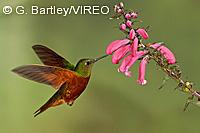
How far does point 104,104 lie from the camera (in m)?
1.44

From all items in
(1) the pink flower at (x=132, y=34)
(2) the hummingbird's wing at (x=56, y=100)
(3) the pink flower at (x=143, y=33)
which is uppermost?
(3) the pink flower at (x=143, y=33)

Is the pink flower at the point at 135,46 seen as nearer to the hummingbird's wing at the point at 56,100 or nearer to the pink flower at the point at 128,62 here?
the pink flower at the point at 128,62

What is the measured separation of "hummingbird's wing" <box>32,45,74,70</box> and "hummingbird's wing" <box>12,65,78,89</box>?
0.11ft

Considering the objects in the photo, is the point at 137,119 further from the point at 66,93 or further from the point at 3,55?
the point at 3,55

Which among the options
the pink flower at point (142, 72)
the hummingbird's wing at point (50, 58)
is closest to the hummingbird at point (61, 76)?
the hummingbird's wing at point (50, 58)

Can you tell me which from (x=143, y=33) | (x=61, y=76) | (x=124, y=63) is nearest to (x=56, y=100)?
(x=61, y=76)

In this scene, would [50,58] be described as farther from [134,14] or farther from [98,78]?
[134,14]

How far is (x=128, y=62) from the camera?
1366 millimetres

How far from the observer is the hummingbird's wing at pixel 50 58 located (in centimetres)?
140

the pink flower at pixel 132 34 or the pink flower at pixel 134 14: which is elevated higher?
the pink flower at pixel 134 14

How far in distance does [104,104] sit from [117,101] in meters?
0.05

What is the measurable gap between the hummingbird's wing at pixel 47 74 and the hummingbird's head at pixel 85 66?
0.10 ft

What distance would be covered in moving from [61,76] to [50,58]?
9 cm

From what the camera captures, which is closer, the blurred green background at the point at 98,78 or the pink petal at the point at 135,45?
the pink petal at the point at 135,45
